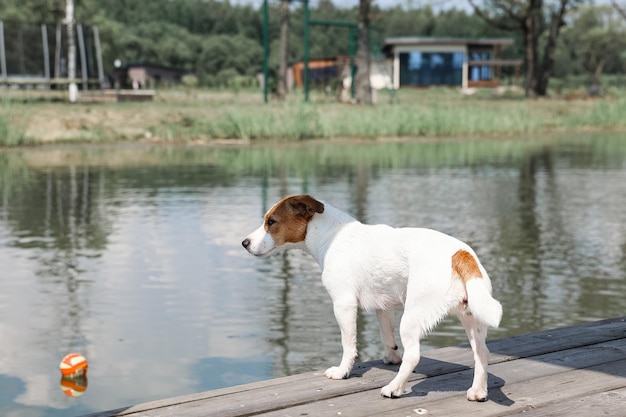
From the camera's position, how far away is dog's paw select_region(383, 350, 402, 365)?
200 inches

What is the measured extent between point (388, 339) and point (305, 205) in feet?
2.63

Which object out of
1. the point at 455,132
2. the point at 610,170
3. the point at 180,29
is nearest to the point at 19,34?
the point at 455,132

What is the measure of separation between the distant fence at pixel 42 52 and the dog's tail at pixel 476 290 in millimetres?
33125

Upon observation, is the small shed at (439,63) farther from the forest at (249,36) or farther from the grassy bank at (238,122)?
the grassy bank at (238,122)

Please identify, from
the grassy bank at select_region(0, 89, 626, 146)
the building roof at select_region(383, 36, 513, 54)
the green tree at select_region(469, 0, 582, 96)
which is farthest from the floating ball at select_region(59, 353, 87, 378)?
the building roof at select_region(383, 36, 513, 54)

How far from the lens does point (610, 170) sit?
20750 mm

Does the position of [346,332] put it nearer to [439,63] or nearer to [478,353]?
[478,353]

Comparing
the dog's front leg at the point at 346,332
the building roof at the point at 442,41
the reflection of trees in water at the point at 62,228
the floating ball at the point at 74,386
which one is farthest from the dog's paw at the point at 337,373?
the building roof at the point at 442,41

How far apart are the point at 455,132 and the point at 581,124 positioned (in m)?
6.99

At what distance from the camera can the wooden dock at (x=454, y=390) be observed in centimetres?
436

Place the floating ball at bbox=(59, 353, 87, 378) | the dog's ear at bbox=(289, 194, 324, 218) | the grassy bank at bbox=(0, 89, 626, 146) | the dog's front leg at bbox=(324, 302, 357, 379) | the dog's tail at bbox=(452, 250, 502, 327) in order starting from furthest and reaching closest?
1. the grassy bank at bbox=(0, 89, 626, 146)
2. the floating ball at bbox=(59, 353, 87, 378)
3. the dog's ear at bbox=(289, 194, 324, 218)
4. the dog's front leg at bbox=(324, 302, 357, 379)
5. the dog's tail at bbox=(452, 250, 502, 327)

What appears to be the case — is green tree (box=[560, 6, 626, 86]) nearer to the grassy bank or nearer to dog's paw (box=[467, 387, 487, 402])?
the grassy bank

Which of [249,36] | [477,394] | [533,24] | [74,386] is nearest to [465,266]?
[477,394]

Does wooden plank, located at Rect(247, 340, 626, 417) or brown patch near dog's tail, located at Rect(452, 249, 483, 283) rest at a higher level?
brown patch near dog's tail, located at Rect(452, 249, 483, 283)
